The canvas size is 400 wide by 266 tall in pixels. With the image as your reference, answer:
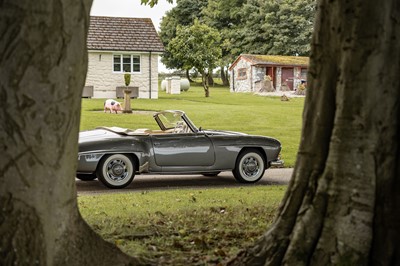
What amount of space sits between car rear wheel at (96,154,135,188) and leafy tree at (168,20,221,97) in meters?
31.5

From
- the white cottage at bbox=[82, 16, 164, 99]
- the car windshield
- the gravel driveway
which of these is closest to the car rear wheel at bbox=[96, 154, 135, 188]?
the gravel driveway

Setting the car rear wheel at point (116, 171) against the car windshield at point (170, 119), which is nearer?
the car rear wheel at point (116, 171)

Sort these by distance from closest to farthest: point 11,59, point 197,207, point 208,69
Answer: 1. point 11,59
2. point 197,207
3. point 208,69

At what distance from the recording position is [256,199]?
29.7 feet

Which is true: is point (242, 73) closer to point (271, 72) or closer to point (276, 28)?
point (271, 72)

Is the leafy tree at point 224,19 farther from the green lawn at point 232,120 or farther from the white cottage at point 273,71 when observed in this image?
the green lawn at point 232,120

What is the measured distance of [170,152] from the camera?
11273 millimetres

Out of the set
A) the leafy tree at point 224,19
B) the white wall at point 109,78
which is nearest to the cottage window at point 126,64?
the white wall at point 109,78

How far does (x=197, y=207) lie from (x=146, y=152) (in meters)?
3.18

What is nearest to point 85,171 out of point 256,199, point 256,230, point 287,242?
point 256,199

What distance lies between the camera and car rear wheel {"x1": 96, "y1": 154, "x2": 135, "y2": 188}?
10.8 meters

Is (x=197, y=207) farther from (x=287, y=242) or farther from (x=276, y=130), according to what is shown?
(x=276, y=130)

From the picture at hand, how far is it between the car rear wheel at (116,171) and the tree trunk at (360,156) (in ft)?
23.3

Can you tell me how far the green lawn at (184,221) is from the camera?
5.07m
